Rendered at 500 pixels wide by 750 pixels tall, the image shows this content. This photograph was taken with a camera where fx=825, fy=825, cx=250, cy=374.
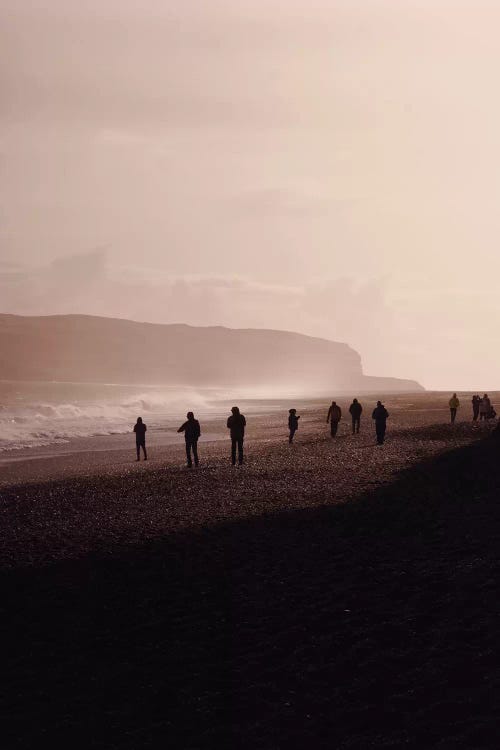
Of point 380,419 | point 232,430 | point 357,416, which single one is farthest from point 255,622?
point 357,416

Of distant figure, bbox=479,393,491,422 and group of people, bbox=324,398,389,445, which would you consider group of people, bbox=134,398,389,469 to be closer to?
group of people, bbox=324,398,389,445

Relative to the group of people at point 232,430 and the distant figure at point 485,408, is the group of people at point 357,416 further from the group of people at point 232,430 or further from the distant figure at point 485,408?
the distant figure at point 485,408

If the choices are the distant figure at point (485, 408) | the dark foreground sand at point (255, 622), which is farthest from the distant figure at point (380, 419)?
the distant figure at point (485, 408)

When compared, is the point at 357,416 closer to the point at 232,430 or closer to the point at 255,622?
the point at 232,430

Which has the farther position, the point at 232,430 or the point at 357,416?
the point at 357,416

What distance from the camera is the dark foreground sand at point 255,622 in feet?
23.5

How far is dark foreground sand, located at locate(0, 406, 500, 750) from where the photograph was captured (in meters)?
7.15

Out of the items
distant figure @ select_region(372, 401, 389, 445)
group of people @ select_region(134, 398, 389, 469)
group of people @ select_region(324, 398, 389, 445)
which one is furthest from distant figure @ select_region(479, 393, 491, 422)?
distant figure @ select_region(372, 401, 389, 445)

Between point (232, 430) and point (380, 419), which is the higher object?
point (380, 419)

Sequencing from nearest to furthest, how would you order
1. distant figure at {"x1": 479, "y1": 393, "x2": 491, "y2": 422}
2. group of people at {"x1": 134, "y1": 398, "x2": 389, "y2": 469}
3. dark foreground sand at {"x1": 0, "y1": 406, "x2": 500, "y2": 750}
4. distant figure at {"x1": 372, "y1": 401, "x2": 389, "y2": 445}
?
dark foreground sand at {"x1": 0, "y1": 406, "x2": 500, "y2": 750} < group of people at {"x1": 134, "y1": 398, "x2": 389, "y2": 469} < distant figure at {"x1": 372, "y1": 401, "x2": 389, "y2": 445} < distant figure at {"x1": 479, "y1": 393, "x2": 491, "y2": 422}

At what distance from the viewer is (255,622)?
32.6 feet

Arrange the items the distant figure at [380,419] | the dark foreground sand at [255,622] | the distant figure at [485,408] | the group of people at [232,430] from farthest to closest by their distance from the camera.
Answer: the distant figure at [485,408] < the distant figure at [380,419] < the group of people at [232,430] < the dark foreground sand at [255,622]

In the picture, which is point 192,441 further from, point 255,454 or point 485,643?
point 485,643

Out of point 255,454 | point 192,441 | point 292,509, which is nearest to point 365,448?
point 255,454
